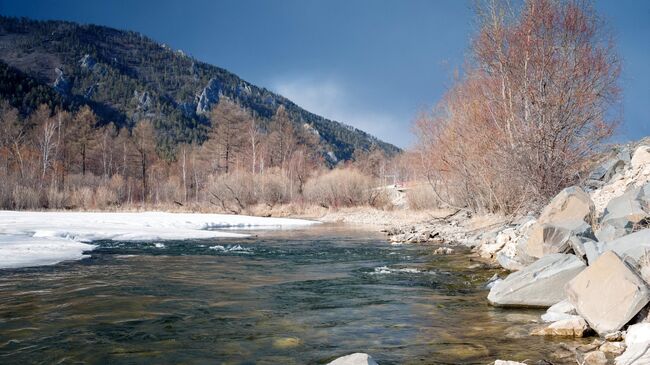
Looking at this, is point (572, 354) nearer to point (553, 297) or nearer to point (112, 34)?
point (553, 297)

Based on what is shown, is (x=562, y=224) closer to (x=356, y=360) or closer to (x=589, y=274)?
(x=589, y=274)

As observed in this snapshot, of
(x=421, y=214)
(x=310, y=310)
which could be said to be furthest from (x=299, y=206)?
(x=310, y=310)

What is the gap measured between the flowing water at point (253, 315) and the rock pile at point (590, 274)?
1.36ft

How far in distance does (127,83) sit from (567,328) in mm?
135068

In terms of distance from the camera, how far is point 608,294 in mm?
4508

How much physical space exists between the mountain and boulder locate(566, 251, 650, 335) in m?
91.1

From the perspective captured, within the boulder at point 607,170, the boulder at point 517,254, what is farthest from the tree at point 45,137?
the boulder at point 607,170

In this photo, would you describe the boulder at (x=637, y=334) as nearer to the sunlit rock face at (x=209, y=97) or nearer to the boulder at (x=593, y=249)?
the boulder at (x=593, y=249)

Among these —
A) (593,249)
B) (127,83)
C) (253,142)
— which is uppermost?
(127,83)

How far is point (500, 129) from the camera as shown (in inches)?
549

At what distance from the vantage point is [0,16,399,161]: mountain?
4040 inches

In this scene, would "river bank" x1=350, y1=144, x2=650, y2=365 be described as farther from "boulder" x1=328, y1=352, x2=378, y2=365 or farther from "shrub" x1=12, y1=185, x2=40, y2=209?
"shrub" x1=12, y1=185, x2=40, y2=209

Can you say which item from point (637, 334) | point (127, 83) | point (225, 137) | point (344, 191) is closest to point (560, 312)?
point (637, 334)

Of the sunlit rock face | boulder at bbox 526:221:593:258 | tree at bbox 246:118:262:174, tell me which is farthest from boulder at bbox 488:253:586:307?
the sunlit rock face
